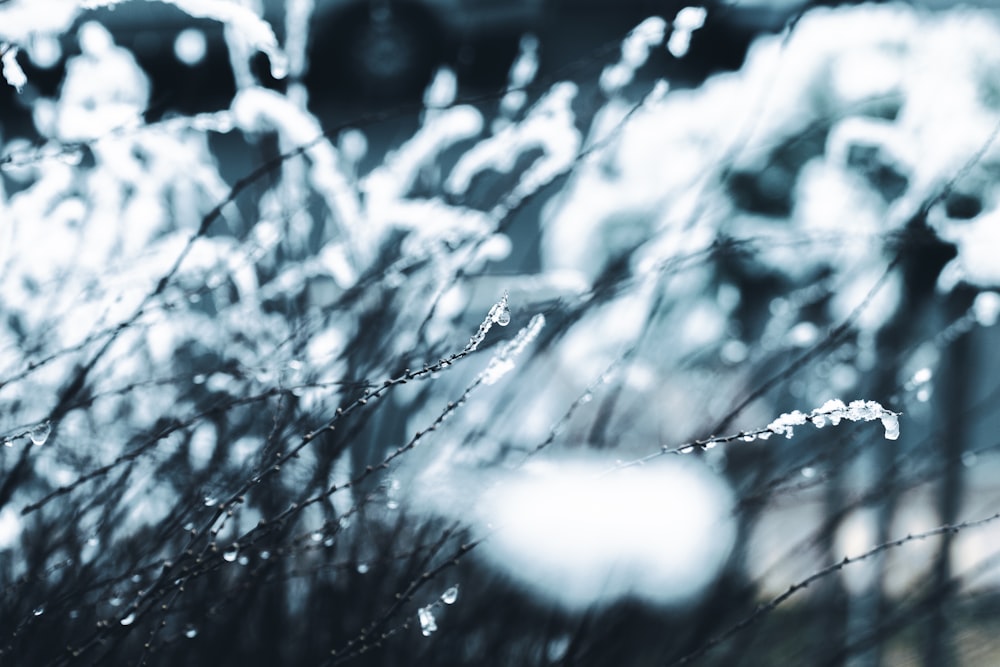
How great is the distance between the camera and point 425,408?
1438 millimetres

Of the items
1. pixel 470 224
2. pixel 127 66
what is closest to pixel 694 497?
pixel 470 224

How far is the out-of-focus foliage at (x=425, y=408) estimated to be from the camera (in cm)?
98

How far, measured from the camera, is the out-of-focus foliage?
38.6 inches

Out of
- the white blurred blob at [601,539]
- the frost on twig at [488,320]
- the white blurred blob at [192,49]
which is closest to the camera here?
the frost on twig at [488,320]

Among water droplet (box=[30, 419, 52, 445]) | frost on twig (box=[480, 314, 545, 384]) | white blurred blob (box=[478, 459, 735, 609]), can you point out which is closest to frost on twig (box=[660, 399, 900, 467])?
frost on twig (box=[480, 314, 545, 384])

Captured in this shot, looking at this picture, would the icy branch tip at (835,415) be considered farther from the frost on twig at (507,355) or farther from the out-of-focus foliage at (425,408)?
the frost on twig at (507,355)

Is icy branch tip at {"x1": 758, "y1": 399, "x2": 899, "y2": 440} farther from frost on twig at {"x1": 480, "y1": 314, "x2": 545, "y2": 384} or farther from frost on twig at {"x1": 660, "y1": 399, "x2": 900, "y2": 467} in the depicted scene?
frost on twig at {"x1": 480, "y1": 314, "x2": 545, "y2": 384}

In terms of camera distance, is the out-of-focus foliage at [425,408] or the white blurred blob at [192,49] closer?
the out-of-focus foliage at [425,408]

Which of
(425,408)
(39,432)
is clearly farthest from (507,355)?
(425,408)

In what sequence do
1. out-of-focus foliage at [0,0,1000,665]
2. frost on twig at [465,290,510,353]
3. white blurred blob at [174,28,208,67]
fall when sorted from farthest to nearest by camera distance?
white blurred blob at [174,28,208,67], out-of-focus foliage at [0,0,1000,665], frost on twig at [465,290,510,353]

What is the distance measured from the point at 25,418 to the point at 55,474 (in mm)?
114

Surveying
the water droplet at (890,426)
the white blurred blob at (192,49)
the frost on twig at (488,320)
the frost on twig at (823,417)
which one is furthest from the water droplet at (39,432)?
the white blurred blob at (192,49)

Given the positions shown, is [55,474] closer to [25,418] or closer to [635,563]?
[25,418]

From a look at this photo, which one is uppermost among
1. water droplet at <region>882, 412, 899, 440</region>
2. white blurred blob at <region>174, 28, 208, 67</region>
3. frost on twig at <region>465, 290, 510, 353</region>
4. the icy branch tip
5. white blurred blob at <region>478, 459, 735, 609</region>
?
white blurred blob at <region>174, 28, 208, 67</region>
